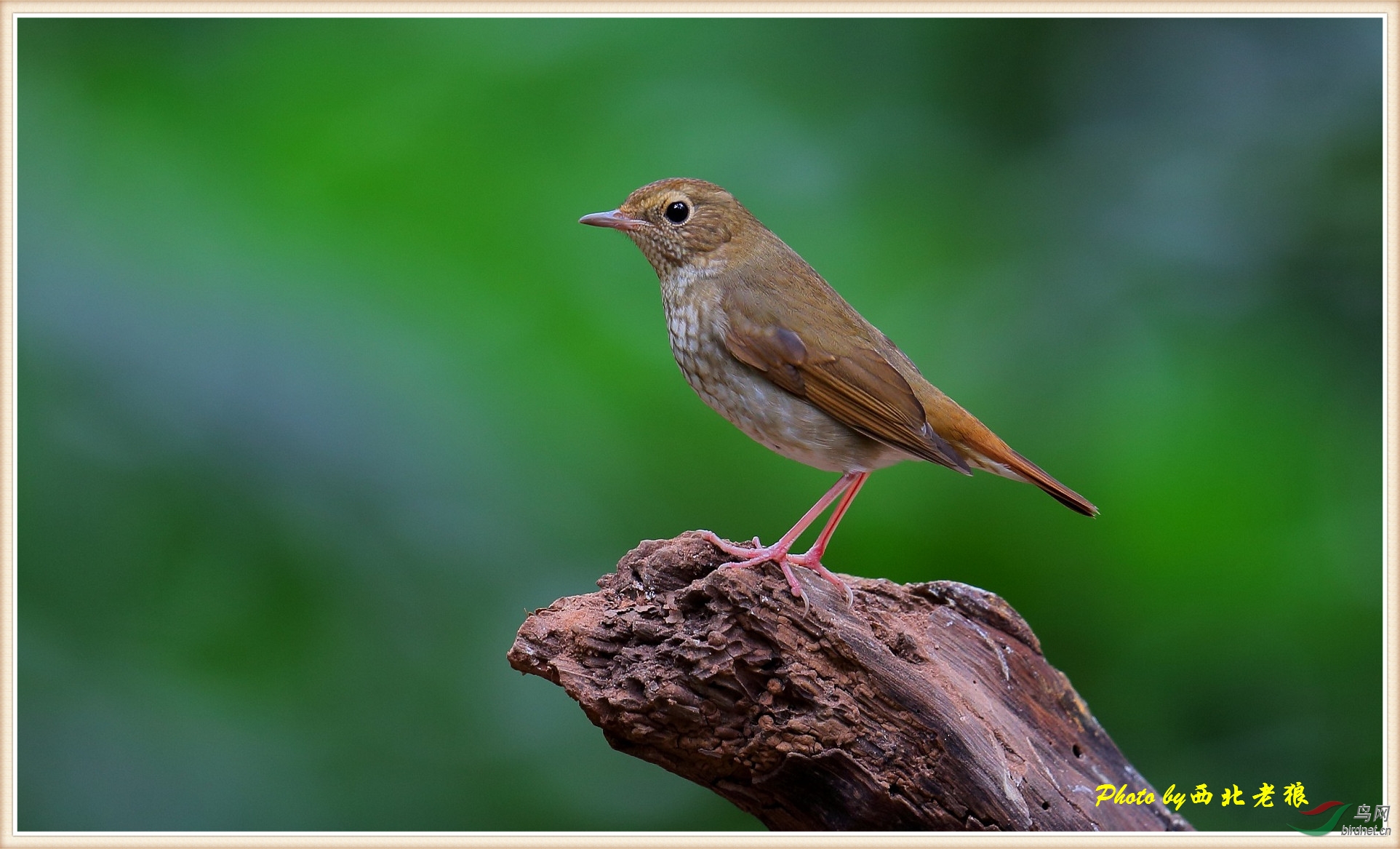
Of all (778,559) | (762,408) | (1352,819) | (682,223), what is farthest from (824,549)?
(1352,819)

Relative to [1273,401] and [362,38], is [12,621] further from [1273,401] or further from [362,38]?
[1273,401]

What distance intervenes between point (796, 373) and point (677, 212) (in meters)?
0.82

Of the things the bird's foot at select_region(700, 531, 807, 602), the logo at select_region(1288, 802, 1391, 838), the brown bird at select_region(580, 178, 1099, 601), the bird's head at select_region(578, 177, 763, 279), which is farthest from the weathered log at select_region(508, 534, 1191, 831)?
the bird's head at select_region(578, 177, 763, 279)

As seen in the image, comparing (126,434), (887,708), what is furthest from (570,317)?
(887,708)

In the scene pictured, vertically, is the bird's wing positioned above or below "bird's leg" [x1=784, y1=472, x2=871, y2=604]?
above

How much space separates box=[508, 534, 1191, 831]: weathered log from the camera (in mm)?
3154

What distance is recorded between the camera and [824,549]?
3811 mm

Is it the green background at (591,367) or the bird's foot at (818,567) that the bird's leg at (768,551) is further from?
the green background at (591,367)

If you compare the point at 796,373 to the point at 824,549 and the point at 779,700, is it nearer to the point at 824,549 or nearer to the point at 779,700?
the point at 824,549

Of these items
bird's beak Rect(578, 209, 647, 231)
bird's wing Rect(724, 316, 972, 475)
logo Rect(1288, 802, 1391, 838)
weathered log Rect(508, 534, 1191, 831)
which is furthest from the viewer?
bird's beak Rect(578, 209, 647, 231)

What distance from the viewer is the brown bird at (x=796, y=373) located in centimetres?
367

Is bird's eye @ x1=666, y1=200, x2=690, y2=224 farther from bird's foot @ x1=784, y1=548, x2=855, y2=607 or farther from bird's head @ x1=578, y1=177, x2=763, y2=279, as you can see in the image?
bird's foot @ x1=784, y1=548, x2=855, y2=607

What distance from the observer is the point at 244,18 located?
508cm

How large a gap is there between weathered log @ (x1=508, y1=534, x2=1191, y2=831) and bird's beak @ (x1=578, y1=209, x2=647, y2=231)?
1230 mm
